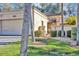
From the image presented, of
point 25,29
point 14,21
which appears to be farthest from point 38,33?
point 14,21

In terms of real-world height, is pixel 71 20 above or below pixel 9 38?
above

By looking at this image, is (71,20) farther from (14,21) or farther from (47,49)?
(14,21)

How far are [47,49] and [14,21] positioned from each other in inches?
15.7

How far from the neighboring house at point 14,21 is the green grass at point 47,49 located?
120 mm

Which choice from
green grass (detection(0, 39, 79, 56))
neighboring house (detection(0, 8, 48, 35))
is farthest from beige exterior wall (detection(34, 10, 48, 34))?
green grass (detection(0, 39, 79, 56))

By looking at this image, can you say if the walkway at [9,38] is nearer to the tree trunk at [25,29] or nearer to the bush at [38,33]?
the tree trunk at [25,29]

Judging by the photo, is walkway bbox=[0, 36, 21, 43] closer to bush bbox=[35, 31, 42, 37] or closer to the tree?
bush bbox=[35, 31, 42, 37]

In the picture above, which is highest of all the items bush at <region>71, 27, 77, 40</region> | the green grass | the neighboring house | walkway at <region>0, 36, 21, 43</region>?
the neighboring house

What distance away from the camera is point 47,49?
196cm

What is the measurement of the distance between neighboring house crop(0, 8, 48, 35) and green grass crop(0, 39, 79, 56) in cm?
12

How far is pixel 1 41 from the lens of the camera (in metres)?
1.96

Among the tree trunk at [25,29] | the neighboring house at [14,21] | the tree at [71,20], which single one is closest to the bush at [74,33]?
the tree at [71,20]

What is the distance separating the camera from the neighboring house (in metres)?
1.93

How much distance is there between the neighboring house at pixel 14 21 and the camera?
6.35ft
